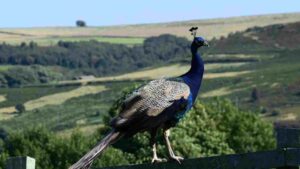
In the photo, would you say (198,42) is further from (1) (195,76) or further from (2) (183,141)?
(2) (183,141)

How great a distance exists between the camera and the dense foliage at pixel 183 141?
263 ft

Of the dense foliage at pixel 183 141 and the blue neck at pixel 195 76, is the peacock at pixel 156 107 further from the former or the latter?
the dense foliage at pixel 183 141

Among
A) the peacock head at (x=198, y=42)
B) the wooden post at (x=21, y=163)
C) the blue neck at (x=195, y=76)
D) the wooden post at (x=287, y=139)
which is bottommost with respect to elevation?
the wooden post at (x=21, y=163)

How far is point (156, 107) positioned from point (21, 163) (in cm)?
185

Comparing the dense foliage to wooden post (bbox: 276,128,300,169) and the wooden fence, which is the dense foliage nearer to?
the wooden fence

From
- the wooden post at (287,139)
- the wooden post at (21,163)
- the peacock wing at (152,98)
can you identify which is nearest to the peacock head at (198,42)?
the peacock wing at (152,98)

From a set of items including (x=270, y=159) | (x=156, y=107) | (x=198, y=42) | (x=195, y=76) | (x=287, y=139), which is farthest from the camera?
(x=198, y=42)

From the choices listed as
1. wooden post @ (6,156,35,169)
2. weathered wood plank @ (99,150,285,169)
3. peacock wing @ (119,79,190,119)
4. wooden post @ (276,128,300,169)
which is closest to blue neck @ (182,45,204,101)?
peacock wing @ (119,79,190,119)

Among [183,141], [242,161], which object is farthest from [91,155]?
[183,141]

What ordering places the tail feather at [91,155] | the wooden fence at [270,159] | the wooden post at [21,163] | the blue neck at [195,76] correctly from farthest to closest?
the blue neck at [195,76] < the wooden post at [21,163] < the tail feather at [91,155] < the wooden fence at [270,159]

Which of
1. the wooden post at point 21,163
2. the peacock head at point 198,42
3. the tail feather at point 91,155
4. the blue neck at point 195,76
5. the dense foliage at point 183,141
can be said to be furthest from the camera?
the dense foliage at point 183,141

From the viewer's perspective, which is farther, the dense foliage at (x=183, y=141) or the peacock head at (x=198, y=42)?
the dense foliage at (x=183, y=141)

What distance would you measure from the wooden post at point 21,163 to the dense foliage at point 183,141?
5275 centimetres

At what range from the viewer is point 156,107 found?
15.8m
